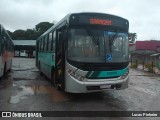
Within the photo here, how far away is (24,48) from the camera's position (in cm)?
7562

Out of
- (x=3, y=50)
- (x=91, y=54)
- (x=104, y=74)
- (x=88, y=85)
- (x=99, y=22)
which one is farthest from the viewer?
(x=3, y=50)

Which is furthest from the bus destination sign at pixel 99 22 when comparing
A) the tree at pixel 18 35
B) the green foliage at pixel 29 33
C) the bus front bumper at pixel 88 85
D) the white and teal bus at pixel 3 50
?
the tree at pixel 18 35

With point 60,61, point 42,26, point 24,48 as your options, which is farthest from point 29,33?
point 60,61

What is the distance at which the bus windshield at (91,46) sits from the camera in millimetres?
9172

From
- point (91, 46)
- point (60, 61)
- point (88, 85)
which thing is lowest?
point (88, 85)

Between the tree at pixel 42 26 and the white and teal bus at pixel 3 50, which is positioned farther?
the tree at pixel 42 26

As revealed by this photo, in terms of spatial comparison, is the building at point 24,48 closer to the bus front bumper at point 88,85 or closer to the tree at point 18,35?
the tree at point 18,35

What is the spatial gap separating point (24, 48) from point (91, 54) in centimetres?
6846

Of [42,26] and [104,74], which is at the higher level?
[42,26]

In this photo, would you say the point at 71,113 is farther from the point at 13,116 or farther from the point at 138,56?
the point at 138,56

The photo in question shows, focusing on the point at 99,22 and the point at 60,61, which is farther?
the point at 60,61

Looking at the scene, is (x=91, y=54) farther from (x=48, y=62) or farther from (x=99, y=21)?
(x=48, y=62)

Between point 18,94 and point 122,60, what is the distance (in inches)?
171

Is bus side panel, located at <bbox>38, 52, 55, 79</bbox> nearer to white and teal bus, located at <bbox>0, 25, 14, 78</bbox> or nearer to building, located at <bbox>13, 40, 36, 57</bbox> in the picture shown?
white and teal bus, located at <bbox>0, 25, 14, 78</bbox>
